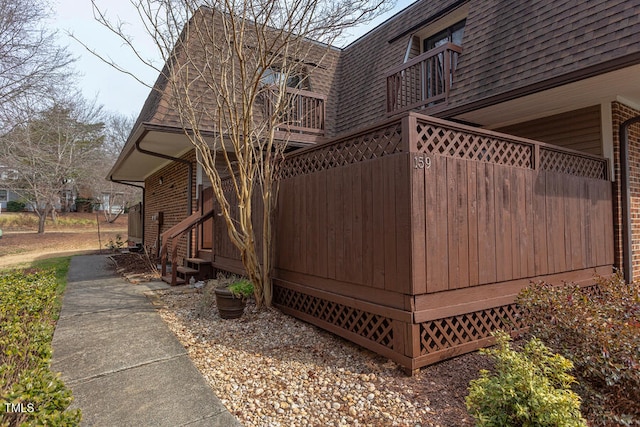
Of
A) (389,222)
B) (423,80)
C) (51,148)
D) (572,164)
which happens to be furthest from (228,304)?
(51,148)

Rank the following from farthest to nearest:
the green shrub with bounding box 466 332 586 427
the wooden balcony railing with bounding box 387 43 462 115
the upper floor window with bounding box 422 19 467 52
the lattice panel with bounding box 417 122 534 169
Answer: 1. the upper floor window with bounding box 422 19 467 52
2. the wooden balcony railing with bounding box 387 43 462 115
3. the lattice panel with bounding box 417 122 534 169
4. the green shrub with bounding box 466 332 586 427

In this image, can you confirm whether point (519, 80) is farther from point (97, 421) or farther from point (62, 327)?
point (62, 327)

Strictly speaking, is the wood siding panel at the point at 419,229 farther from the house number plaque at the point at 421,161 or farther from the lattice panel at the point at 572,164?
the lattice panel at the point at 572,164

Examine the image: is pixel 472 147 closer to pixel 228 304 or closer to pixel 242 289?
pixel 242 289

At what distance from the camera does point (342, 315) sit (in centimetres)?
Result: 392

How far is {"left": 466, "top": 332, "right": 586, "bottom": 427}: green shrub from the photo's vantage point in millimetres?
1900

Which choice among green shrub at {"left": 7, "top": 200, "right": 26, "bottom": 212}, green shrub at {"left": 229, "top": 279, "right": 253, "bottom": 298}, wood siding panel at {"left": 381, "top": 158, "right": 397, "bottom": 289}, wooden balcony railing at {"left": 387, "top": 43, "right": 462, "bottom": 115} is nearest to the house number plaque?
wood siding panel at {"left": 381, "top": 158, "right": 397, "bottom": 289}

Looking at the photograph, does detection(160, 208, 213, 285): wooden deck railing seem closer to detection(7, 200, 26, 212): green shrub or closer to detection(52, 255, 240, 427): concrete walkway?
detection(52, 255, 240, 427): concrete walkway

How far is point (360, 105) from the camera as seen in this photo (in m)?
8.55

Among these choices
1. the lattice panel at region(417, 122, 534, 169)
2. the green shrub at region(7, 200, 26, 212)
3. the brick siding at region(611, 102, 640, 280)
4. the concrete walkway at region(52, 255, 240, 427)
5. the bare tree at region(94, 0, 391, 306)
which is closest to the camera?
the concrete walkway at region(52, 255, 240, 427)

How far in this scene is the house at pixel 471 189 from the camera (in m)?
3.22

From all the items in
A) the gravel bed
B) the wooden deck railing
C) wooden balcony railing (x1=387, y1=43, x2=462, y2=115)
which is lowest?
the gravel bed

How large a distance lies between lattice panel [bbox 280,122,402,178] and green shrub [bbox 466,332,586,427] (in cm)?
198

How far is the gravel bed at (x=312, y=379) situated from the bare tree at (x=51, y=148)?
14.7 meters
